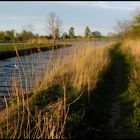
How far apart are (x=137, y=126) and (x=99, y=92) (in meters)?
3.89

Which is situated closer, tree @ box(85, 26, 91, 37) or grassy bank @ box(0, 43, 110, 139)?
grassy bank @ box(0, 43, 110, 139)

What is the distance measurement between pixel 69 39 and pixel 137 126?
820cm

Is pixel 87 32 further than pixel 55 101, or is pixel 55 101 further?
pixel 87 32

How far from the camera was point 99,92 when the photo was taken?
40.2ft

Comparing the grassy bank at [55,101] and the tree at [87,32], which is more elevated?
the tree at [87,32]

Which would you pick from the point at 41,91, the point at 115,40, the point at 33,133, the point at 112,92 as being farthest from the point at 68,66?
the point at 115,40

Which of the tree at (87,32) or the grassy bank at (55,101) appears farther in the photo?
the tree at (87,32)

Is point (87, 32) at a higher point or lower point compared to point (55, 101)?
higher

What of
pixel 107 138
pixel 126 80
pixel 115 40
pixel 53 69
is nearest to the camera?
pixel 107 138

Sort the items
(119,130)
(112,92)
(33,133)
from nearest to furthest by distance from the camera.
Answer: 1. (33,133)
2. (119,130)
3. (112,92)

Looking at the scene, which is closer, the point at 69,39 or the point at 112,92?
the point at 112,92

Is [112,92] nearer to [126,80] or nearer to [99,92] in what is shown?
[99,92]

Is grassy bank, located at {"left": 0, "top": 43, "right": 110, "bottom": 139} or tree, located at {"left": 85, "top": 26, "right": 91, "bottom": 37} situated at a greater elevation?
tree, located at {"left": 85, "top": 26, "right": 91, "bottom": 37}

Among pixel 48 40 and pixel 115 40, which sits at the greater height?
pixel 48 40
